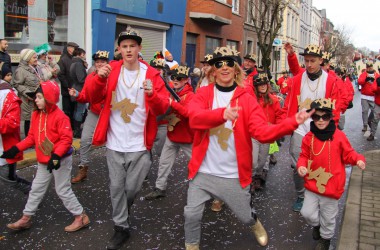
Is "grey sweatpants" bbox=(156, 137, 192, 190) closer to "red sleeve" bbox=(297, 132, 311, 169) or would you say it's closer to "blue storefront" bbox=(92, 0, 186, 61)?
"red sleeve" bbox=(297, 132, 311, 169)

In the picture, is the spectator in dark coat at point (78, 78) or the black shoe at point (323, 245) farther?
the spectator in dark coat at point (78, 78)

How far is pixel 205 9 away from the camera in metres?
18.8

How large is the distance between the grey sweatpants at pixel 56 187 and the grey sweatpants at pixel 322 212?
2.46 metres

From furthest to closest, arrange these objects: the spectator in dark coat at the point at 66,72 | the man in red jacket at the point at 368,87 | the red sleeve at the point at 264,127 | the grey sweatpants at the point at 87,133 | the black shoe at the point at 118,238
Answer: the man in red jacket at the point at 368,87 < the spectator in dark coat at the point at 66,72 < the grey sweatpants at the point at 87,133 < the black shoe at the point at 118,238 < the red sleeve at the point at 264,127

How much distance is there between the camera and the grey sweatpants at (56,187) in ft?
14.3

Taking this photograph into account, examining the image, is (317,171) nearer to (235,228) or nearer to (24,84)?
(235,228)

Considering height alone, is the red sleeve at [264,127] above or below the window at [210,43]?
below

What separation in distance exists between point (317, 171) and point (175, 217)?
181cm

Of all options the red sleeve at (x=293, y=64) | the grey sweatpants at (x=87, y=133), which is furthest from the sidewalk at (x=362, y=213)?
the grey sweatpants at (x=87, y=133)

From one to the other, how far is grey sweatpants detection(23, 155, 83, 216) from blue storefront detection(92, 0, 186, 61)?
844 cm

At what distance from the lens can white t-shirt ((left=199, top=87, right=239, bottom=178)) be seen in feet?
11.7


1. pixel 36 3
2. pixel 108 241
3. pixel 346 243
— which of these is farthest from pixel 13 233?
pixel 36 3

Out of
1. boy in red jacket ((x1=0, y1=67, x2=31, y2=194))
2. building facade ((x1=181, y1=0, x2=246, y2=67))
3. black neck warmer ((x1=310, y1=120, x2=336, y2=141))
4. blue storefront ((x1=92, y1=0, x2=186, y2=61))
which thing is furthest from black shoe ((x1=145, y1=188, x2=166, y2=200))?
building facade ((x1=181, y1=0, x2=246, y2=67))

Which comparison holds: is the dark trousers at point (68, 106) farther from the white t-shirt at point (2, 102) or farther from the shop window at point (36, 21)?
the white t-shirt at point (2, 102)
